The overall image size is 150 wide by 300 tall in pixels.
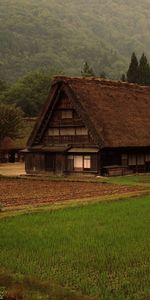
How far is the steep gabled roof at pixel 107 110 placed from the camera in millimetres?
36125

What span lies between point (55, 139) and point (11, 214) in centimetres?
2294

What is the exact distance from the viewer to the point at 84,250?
1152 centimetres

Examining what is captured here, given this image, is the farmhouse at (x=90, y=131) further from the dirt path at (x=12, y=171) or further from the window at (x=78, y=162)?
the dirt path at (x=12, y=171)

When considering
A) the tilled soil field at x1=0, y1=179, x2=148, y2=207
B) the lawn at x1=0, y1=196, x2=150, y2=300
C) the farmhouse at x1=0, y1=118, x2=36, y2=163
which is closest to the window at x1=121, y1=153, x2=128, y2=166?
the tilled soil field at x1=0, y1=179, x2=148, y2=207

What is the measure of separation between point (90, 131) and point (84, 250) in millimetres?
25202

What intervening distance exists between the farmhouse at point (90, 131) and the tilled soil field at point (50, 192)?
697 centimetres

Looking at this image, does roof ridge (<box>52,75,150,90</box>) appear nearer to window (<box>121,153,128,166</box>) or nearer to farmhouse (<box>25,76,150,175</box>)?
farmhouse (<box>25,76,150,175</box>)

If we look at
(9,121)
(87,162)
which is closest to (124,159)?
(87,162)

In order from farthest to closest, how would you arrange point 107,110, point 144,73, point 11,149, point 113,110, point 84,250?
point 144,73
point 11,149
point 113,110
point 107,110
point 84,250

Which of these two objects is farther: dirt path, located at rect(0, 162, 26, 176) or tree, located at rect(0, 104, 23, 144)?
tree, located at rect(0, 104, 23, 144)

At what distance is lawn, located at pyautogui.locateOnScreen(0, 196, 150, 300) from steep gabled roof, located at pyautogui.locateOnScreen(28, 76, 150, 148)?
732 inches

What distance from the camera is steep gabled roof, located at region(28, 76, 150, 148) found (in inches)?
1422

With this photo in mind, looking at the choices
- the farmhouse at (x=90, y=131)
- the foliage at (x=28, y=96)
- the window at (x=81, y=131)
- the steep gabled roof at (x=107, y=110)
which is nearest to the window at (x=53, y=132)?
the farmhouse at (x=90, y=131)

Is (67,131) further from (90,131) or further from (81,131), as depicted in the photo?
(90,131)
